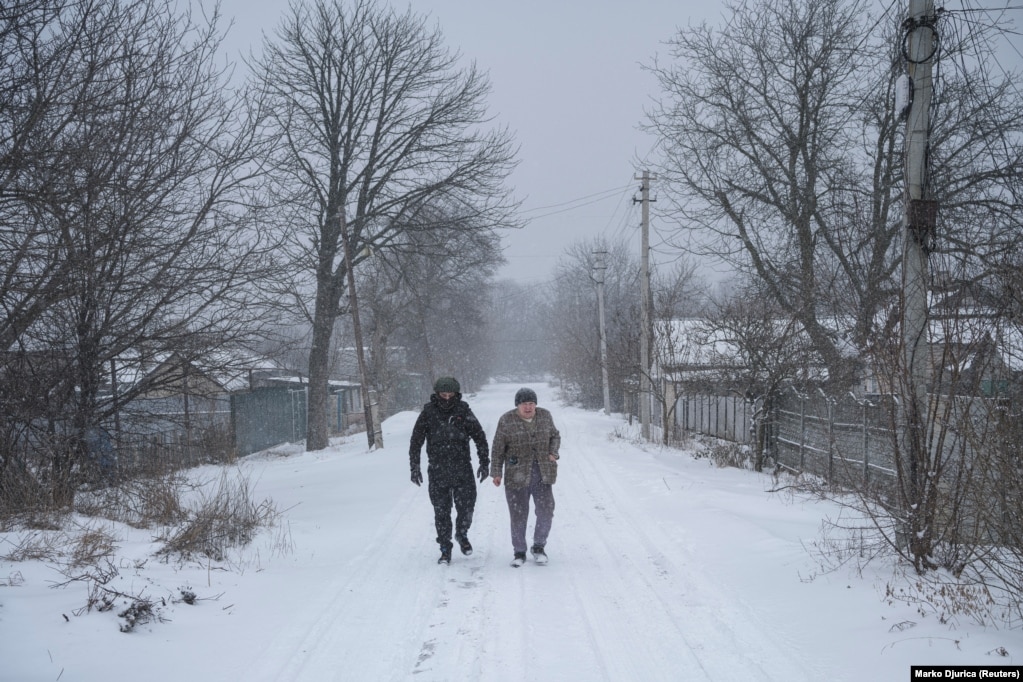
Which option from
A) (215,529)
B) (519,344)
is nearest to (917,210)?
(215,529)

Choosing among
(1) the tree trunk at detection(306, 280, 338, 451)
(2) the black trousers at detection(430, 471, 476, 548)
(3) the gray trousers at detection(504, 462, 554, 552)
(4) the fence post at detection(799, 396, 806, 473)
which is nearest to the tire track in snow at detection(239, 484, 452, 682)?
(2) the black trousers at detection(430, 471, 476, 548)

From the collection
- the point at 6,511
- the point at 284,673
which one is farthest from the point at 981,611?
the point at 6,511

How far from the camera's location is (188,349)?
9.67 metres

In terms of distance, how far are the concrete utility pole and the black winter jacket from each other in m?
3.85

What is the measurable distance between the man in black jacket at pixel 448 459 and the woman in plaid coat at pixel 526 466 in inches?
9.6

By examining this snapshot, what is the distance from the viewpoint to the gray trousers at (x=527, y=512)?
684cm

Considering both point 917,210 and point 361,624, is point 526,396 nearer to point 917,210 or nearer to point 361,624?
point 361,624

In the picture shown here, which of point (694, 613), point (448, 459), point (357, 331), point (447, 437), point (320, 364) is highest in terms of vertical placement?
point (357, 331)

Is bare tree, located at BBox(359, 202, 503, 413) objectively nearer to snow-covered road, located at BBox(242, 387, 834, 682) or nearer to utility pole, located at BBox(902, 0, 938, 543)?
snow-covered road, located at BBox(242, 387, 834, 682)

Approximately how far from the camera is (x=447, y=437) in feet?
22.9

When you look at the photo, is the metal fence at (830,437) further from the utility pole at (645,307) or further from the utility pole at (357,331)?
the utility pole at (357,331)

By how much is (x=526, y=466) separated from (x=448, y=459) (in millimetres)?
777

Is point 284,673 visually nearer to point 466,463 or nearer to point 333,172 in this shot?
point 466,463

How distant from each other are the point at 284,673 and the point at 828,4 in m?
16.9
